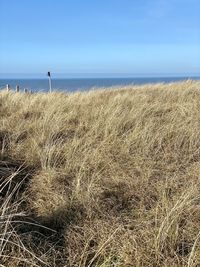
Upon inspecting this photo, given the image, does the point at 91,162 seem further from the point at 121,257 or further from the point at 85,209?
the point at 121,257

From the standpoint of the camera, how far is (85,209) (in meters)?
4.02

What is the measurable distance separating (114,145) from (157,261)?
9.59 feet

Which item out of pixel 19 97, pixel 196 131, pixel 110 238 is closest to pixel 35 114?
pixel 19 97

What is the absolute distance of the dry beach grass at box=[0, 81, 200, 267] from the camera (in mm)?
3320

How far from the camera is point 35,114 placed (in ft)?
27.3

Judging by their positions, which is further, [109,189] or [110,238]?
[109,189]

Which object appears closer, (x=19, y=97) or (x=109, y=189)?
(x=109, y=189)

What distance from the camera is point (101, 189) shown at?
14.7 feet

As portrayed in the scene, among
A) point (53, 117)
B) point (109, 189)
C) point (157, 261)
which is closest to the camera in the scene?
point (157, 261)

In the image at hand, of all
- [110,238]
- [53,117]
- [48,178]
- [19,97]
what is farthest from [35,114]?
[110,238]

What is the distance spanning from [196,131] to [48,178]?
2542mm

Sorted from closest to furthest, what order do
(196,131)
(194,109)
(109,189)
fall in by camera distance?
(109,189)
(196,131)
(194,109)

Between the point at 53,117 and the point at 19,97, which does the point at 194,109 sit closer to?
the point at 53,117

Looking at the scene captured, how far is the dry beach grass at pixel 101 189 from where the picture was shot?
332 cm
